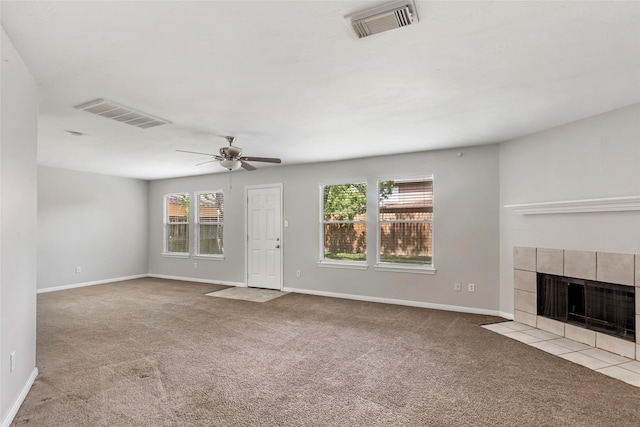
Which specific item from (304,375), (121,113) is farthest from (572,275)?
(121,113)

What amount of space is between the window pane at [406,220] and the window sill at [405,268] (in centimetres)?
9

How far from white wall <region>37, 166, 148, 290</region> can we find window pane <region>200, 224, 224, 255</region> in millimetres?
1824

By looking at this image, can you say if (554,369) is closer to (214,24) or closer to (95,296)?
(214,24)

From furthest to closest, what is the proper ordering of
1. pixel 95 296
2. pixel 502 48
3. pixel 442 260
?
pixel 95 296 → pixel 442 260 → pixel 502 48

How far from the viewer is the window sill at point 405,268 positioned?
5.23 meters

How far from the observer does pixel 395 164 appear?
556 cm

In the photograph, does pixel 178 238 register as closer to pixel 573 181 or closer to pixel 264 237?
pixel 264 237

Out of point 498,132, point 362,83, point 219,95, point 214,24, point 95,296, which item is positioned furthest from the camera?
point 95,296

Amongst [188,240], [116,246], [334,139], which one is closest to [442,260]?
[334,139]

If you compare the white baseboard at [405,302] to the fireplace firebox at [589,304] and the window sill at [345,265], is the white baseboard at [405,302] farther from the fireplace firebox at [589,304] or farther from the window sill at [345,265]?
the fireplace firebox at [589,304]

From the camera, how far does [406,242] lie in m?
5.51

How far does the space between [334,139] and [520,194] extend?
104 inches

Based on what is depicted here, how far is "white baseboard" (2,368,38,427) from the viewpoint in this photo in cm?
215

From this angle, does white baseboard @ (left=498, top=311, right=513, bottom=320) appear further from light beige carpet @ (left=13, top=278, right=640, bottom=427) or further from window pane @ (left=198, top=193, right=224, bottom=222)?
window pane @ (left=198, top=193, right=224, bottom=222)
